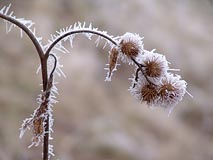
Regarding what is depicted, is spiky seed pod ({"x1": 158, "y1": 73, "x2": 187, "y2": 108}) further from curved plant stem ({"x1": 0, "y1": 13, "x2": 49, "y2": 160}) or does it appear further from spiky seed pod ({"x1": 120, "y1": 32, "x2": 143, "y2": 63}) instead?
curved plant stem ({"x1": 0, "y1": 13, "x2": 49, "y2": 160})

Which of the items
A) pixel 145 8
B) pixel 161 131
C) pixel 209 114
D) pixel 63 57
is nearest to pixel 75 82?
pixel 63 57

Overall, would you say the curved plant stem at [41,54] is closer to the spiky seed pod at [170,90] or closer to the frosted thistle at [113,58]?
the frosted thistle at [113,58]

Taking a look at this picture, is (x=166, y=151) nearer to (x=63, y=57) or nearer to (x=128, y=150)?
(x=128, y=150)

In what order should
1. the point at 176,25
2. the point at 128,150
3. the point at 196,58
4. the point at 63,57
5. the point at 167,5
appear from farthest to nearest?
the point at 167,5, the point at 176,25, the point at 196,58, the point at 63,57, the point at 128,150

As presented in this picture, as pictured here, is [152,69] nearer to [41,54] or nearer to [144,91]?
[144,91]

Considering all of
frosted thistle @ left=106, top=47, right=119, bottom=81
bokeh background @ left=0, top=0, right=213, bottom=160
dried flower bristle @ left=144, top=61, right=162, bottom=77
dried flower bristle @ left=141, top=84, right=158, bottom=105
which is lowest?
dried flower bristle @ left=141, top=84, right=158, bottom=105

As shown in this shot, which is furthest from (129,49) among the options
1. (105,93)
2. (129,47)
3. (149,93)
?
(105,93)

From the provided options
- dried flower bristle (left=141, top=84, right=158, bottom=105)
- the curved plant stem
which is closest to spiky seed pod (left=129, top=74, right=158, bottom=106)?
dried flower bristle (left=141, top=84, right=158, bottom=105)
